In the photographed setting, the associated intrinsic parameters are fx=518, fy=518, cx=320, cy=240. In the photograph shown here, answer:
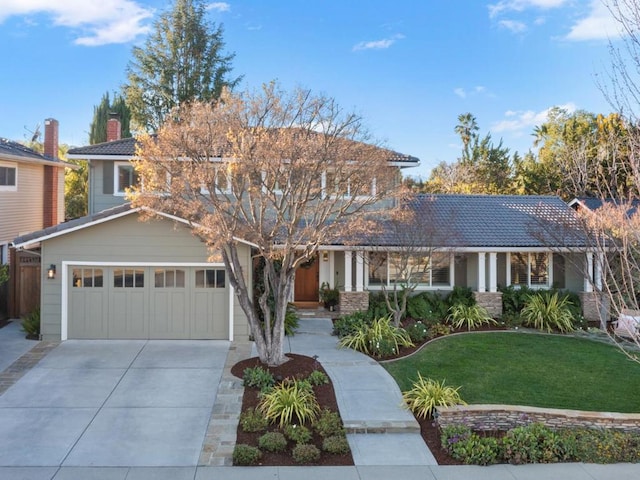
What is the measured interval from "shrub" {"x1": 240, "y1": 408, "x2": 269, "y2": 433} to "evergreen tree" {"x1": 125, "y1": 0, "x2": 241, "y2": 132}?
91.2 feet

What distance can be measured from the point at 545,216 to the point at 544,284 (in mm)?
2498

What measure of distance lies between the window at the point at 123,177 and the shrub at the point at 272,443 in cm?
1193

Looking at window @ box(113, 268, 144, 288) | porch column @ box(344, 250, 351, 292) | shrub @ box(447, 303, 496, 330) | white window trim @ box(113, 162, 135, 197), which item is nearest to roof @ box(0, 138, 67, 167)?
white window trim @ box(113, 162, 135, 197)

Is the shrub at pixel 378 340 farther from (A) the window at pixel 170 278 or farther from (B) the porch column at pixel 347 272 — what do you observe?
(A) the window at pixel 170 278

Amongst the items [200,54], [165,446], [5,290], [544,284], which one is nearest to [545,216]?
[544,284]

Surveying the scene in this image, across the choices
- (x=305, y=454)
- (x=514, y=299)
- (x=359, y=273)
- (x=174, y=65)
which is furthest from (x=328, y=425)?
(x=174, y=65)

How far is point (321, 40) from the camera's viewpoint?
21859mm

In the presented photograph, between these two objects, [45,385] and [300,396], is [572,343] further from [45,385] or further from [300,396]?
[45,385]

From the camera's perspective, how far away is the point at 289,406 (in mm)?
8867

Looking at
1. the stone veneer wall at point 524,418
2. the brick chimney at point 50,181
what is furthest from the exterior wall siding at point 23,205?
the stone veneer wall at point 524,418

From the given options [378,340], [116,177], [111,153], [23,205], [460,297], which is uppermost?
[111,153]

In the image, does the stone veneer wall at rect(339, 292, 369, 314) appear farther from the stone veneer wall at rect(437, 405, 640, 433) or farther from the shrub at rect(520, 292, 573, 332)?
the stone veneer wall at rect(437, 405, 640, 433)

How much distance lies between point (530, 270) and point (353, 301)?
7109 mm

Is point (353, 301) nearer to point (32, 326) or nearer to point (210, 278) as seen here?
point (210, 278)
